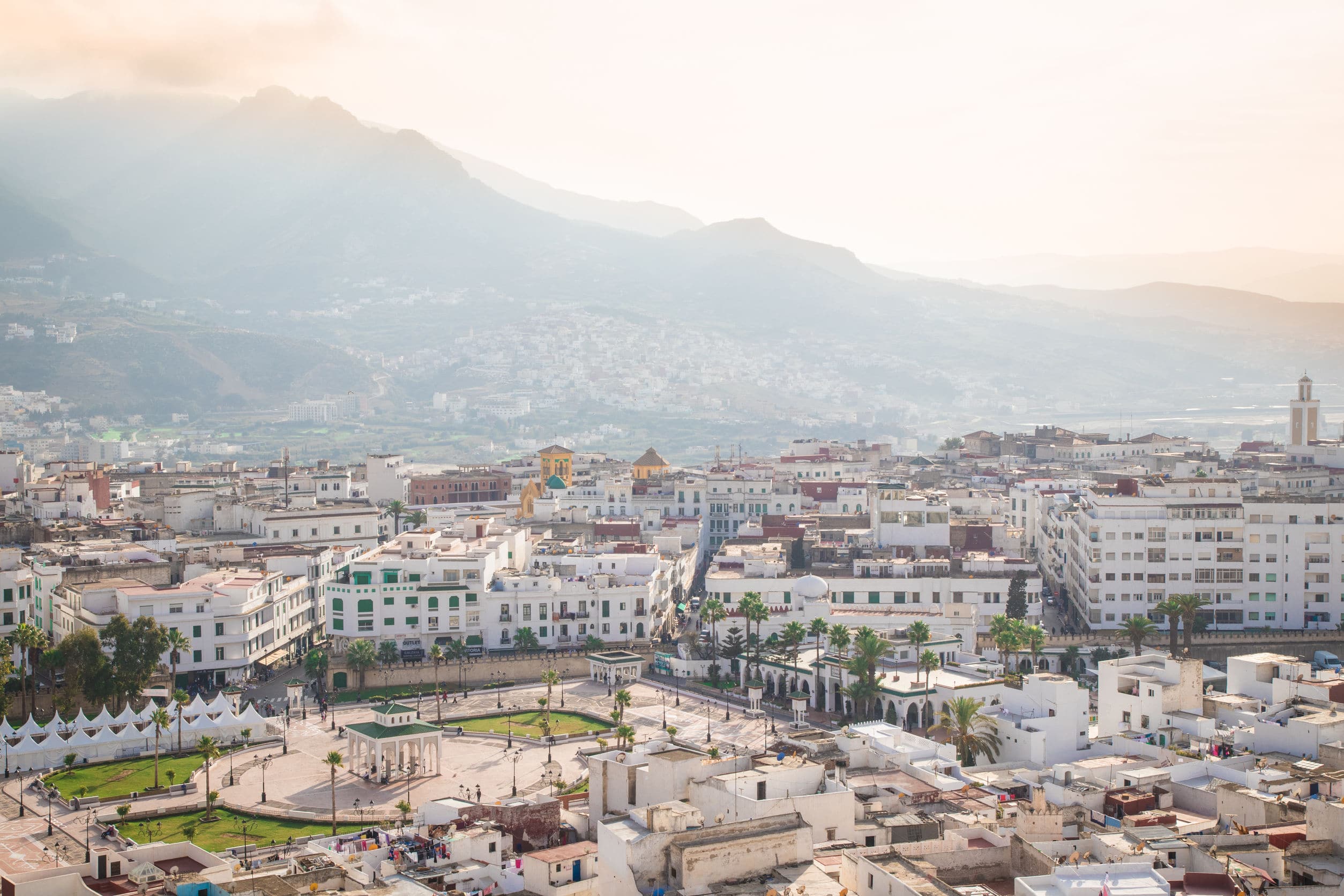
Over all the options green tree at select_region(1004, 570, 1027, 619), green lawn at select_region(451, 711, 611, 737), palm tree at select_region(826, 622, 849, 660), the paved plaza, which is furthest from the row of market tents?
green tree at select_region(1004, 570, 1027, 619)

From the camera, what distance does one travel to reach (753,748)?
3631cm

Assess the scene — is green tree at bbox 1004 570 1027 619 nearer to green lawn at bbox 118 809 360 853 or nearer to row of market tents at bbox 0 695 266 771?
row of market tents at bbox 0 695 266 771

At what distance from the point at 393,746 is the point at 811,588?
17553 mm

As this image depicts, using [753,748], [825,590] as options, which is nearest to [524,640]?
[825,590]

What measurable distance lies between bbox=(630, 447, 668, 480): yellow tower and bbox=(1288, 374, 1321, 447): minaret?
1611 inches

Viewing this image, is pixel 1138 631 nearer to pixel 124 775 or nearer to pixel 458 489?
pixel 124 775

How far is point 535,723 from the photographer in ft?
143

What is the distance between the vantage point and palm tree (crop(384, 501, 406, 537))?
73438mm

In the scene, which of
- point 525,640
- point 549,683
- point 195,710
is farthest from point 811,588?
point 195,710

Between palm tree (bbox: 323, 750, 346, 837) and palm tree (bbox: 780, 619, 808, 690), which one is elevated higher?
palm tree (bbox: 780, 619, 808, 690)

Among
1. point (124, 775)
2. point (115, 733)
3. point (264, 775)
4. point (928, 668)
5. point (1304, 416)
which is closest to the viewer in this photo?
point (264, 775)

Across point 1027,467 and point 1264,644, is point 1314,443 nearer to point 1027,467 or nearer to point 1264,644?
point 1027,467

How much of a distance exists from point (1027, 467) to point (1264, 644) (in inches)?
1550

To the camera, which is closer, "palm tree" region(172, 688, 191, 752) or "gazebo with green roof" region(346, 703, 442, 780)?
"gazebo with green roof" region(346, 703, 442, 780)
